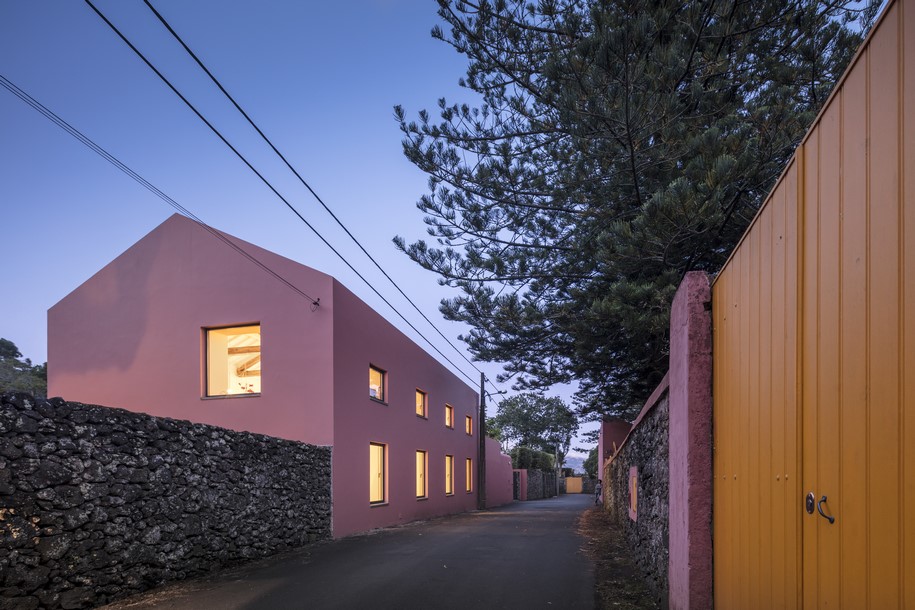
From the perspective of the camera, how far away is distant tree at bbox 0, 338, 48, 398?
63.4 ft

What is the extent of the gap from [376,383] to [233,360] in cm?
372

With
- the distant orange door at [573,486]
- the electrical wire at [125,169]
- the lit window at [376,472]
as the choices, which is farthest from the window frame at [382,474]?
the distant orange door at [573,486]

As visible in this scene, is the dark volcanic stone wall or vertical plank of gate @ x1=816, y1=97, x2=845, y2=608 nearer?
vertical plank of gate @ x1=816, y1=97, x2=845, y2=608

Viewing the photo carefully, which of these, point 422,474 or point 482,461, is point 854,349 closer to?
point 422,474

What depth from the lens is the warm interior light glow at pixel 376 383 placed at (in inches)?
593

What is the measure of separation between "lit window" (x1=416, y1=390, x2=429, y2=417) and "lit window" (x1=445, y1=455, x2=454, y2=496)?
3.45 m

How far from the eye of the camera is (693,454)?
4195mm

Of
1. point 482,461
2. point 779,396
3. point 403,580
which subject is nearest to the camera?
point 779,396

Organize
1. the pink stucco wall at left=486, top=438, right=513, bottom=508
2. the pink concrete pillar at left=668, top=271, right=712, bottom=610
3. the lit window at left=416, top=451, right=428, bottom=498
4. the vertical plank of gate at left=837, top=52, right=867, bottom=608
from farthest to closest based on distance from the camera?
the pink stucco wall at left=486, top=438, right=513, bottom=508 < the lit window at left=416, top=451, right=428, bottom=498 < the pink concrete pillar at left=668, top=271, right=712, bottom=610 < the vertical plank of gate at left=837, top=52, right=867, bottom=608

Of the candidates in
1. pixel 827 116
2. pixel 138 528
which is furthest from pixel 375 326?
pixel 827 116

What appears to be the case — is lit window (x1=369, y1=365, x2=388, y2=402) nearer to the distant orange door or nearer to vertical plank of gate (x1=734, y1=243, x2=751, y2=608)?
vertical plank of gate (x1=734, y1=243, x2=751, y2=608)

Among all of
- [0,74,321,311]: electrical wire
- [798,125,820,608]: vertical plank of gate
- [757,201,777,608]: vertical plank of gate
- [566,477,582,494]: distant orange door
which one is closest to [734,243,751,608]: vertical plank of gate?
[757,201,777,608]: vertical plank of gate

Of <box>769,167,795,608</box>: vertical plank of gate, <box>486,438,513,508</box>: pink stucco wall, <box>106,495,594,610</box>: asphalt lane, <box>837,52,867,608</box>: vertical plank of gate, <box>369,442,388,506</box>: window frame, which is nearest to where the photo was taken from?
<box>837,52,867,608</box>: vertical plank of gate

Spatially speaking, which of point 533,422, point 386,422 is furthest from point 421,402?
point 533,422
